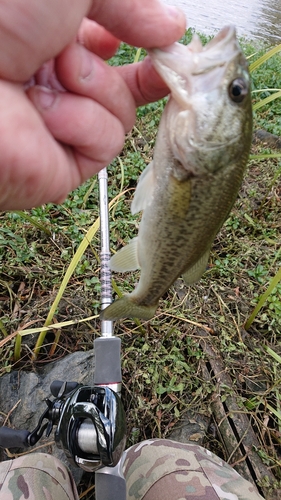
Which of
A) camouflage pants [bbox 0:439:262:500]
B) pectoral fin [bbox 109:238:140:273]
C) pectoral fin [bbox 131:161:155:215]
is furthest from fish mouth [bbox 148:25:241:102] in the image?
camouflage pants [bbox 0:439:262:500]

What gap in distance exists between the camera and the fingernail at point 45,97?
1.20 m

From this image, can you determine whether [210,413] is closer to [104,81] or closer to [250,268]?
[250,268]

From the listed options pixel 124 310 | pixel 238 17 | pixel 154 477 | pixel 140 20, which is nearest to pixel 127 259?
pixel 124 310

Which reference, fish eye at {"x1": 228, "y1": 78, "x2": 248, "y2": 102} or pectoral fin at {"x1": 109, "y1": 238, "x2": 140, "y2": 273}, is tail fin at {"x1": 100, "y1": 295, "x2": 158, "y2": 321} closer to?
pectoral fin at {"x1": 109, "y1": 238, "x2": 140, "y2": 273}

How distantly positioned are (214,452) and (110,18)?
2.61 m

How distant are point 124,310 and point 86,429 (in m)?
0.56

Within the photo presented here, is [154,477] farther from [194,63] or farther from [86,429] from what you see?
[194,63]

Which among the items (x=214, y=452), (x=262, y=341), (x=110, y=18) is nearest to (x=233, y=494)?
(x=214, y=452)

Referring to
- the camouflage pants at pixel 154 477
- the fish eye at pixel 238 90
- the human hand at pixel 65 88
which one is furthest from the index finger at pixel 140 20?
the camouflage pants at pixel 154 477

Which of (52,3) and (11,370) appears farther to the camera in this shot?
(11,370)

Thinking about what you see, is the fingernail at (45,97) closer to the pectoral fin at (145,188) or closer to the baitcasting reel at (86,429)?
the pectoral fin at (145,188)

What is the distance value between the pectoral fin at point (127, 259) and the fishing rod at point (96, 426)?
2.09 feet

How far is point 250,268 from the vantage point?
11.0 feet

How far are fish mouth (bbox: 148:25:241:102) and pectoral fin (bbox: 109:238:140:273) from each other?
24.7 inches
